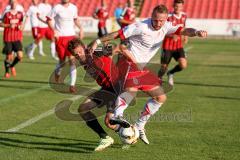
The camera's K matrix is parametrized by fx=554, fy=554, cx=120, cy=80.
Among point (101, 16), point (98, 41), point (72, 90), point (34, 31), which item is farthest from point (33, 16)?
point (98, 41)

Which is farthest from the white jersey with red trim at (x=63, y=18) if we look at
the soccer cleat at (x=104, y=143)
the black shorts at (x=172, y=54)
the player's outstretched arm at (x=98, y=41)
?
the soccer cleat at (x=104, y=143)

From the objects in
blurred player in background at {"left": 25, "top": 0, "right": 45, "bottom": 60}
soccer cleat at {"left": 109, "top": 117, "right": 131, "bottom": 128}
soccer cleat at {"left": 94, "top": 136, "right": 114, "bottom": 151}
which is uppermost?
soccer cleat at {"left": 109, "top": 117, "right": 131, "bottom": 128}

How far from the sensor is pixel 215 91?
14219 millimetres

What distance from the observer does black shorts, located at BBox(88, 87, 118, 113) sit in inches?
320

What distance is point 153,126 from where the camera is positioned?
970cm

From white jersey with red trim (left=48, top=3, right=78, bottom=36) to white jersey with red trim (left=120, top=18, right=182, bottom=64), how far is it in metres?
6.35

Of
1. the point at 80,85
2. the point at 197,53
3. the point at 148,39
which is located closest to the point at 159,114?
the point at 148,39

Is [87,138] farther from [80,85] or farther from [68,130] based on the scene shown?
[80,85]

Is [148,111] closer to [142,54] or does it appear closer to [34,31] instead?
[142,54]

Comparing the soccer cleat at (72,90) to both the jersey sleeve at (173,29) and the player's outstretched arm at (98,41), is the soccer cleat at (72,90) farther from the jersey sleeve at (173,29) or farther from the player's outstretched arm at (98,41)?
the player's outstretched arm at (98,41)

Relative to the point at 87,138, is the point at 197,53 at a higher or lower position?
lower

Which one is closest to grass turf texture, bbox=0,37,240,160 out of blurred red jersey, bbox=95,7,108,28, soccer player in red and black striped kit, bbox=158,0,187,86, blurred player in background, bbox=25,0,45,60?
soccer player in red and black striped kit, bbox=158,0,187,86

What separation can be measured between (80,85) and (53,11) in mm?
2150

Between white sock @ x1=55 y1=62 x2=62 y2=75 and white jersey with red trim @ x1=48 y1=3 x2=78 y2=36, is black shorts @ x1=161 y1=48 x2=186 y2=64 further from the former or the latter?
white sock @ x1=55 y1=62 x2=62 y2=75
